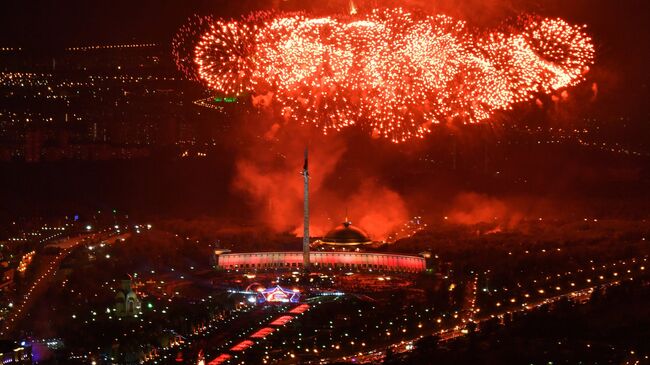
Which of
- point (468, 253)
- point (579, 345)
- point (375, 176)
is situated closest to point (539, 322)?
point (579, 345)

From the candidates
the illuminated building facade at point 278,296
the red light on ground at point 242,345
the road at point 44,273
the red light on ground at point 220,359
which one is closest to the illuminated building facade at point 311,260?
the road at point 44,273

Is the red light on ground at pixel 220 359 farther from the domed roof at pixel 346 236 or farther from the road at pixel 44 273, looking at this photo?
the domed roof at pixel 346 236

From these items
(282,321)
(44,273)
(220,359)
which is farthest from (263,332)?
(44,273)

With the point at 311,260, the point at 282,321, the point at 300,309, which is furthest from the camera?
the point at 311,260

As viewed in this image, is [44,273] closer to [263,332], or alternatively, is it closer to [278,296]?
[278,296]

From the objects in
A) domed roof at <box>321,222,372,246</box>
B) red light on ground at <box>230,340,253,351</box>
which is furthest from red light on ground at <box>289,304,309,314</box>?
domed roof at <box>321,222,372,246</box>

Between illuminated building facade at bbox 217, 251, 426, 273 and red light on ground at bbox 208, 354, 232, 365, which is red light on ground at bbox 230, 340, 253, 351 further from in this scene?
illuminated building facade at bbox 217, 251, 426, 273

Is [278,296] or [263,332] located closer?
[263,332]

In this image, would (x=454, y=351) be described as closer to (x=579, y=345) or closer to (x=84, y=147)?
(x=579, y=345)
